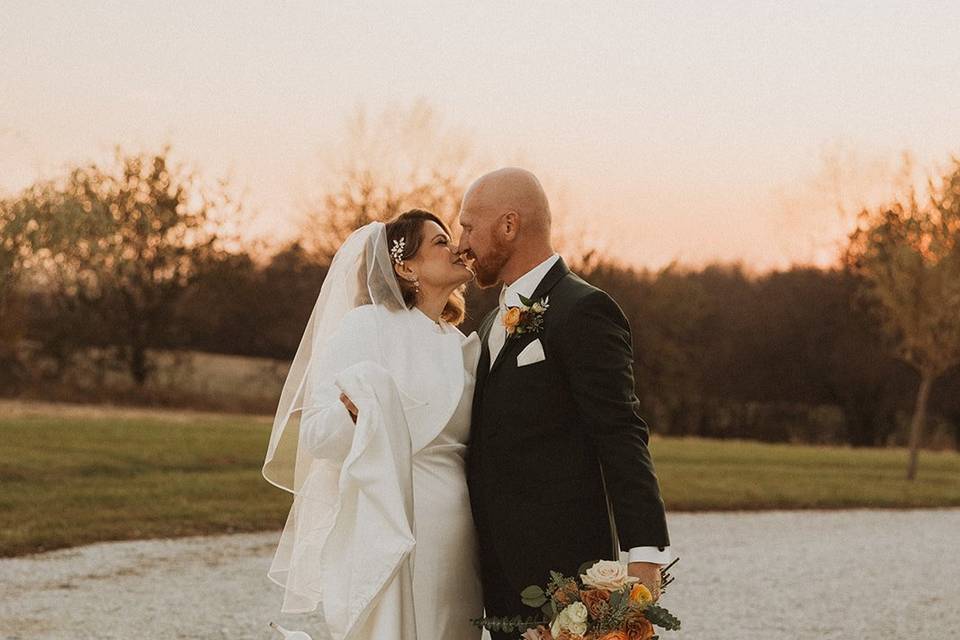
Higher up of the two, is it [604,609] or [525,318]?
[525,318]

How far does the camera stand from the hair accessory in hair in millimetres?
4625

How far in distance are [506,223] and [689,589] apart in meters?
6.83

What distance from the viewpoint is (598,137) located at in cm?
1972

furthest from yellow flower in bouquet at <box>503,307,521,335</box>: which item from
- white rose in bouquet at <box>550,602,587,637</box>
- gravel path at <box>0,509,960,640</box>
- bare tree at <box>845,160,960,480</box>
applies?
bare tree at <box>845,160,960,480</box>

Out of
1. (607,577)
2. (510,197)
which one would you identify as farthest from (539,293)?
(607,577)

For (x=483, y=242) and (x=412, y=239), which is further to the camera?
(x=412, y=239)

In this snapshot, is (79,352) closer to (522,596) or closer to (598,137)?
(598,137)

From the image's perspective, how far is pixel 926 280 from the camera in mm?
21422

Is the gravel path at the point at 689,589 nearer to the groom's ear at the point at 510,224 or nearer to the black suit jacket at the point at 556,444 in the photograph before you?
the black suit jacket at the point at 556,444

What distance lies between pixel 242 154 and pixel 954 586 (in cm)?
3137

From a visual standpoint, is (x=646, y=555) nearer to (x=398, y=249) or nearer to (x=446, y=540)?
(x=446, y=540)

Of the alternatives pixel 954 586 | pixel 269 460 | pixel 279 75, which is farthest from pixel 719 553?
pixel 279 75

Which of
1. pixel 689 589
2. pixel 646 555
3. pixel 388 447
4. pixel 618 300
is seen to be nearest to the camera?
pixel 646 555

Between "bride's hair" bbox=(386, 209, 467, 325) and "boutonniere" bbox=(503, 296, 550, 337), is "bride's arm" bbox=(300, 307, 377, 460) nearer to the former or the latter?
"bride's hair" bbox=(386, 209, 467, 325)
